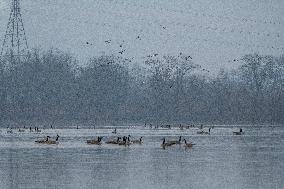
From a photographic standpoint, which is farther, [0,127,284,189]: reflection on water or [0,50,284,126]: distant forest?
[0,50,284,126]: distant forest

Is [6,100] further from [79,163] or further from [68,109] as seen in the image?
[79,163]

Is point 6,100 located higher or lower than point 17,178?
higher

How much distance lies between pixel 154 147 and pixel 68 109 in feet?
251

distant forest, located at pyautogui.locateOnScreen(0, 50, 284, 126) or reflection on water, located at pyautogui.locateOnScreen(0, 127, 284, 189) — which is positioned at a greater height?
distant forest, located at pyautogui.locateOnScreen(0, 50, 284, 126)

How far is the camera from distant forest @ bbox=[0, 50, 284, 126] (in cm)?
13112

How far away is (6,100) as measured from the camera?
397 feet

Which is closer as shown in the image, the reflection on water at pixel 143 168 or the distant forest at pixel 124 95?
the reflection on water at pixel 143 168

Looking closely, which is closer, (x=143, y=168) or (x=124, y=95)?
(x=143, y=168)

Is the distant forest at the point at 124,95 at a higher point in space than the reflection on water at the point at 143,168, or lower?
higher

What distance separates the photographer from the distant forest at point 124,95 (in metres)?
131

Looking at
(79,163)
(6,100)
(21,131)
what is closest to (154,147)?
(79,163)

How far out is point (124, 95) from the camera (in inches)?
5881

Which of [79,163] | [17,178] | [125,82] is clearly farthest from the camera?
[125,82]

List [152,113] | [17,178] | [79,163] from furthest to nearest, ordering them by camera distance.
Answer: [152,113] < [79,163] < [17,178]
